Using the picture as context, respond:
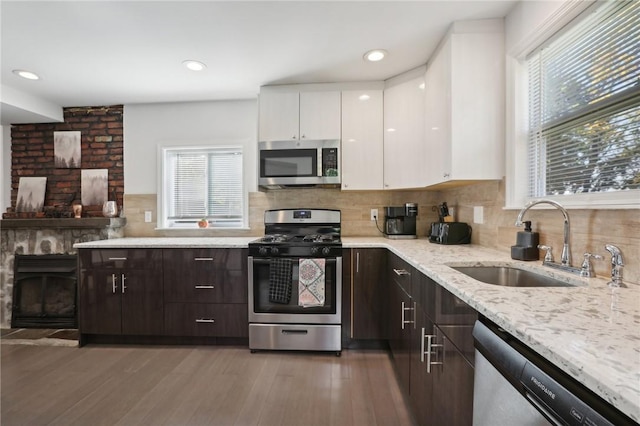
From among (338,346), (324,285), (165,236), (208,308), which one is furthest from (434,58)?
(165,236)

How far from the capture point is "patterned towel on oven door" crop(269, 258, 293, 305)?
7.30ft

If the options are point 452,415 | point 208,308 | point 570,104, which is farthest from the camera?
point 208,308

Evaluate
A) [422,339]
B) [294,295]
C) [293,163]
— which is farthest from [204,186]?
[422,339]

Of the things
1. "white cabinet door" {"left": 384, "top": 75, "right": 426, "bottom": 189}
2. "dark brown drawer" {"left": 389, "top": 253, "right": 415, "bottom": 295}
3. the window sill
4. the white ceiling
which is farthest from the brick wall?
the window sill

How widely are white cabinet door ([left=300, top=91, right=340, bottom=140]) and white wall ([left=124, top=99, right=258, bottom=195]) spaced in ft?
2.24

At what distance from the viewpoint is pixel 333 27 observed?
1.80m

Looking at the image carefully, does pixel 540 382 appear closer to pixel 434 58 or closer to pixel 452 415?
pixel 452 415

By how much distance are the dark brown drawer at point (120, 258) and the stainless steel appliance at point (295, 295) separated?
2.89 ft

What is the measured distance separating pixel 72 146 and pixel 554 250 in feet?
14.7

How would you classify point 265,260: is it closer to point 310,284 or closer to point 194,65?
point 310,284

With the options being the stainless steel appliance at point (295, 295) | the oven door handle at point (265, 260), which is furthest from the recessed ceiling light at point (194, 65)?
the oven door handle at point (265, 260)

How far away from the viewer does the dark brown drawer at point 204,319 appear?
2.34 meters

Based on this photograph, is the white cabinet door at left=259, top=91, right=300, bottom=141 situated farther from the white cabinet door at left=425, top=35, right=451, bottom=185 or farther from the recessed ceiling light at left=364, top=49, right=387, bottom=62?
the white cabinet door at left=425, top=35, right=451, bottom=185

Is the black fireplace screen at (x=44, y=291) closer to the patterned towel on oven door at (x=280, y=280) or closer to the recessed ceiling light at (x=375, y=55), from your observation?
the patterned towel on oven door at (x=280, y=280)
